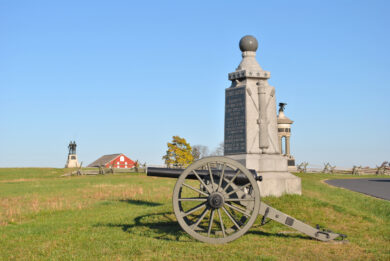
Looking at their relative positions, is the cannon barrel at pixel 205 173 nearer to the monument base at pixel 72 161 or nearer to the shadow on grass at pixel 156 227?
the shadow on grass at pixel 156 227

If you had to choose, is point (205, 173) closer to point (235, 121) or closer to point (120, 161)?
point (235, 121)

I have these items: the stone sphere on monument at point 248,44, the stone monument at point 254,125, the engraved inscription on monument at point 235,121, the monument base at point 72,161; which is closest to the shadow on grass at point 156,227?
the stone monument at point 254,125

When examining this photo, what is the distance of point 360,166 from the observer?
46.3m

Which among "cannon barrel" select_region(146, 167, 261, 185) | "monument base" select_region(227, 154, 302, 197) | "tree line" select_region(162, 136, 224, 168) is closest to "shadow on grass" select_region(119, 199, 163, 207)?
"monument base" select_region(227, 154, 302, 197)

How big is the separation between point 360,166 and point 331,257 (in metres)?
43.2

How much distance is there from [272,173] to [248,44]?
497 cm

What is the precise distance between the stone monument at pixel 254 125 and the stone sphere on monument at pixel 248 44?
430mm

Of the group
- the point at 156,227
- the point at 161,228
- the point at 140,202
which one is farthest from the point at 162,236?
the point at 140,202

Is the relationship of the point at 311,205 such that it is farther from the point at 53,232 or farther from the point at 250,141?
the point at 53,232

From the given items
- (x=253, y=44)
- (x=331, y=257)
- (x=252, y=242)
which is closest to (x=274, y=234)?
(x=252, y=242)

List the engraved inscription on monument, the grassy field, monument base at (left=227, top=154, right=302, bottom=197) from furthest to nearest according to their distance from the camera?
1. the engraved inscription on monument
2. monument base at (left=227, top=154, right=302, bottom=197)
3. the grassy field

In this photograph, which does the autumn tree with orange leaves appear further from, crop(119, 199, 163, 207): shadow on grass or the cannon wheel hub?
the cannon wheel hub

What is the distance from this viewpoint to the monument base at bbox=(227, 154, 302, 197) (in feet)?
42.8

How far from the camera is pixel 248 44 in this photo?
14.9 metres
